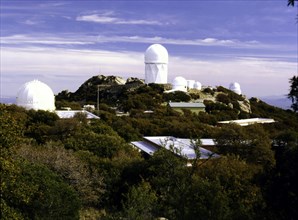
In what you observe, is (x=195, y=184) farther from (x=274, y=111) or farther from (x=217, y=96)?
(x=274, y=111)

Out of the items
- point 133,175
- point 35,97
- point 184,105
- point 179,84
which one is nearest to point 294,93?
point 133,175

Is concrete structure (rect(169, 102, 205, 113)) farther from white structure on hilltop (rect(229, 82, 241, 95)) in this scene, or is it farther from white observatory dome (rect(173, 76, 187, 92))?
white structure on hilltop (rect(229, 82, 241, 95))

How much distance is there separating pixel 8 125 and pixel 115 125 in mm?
20917

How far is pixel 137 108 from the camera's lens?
4369 cm

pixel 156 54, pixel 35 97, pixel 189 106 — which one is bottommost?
pixel 189 106

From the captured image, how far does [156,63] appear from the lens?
5753cm

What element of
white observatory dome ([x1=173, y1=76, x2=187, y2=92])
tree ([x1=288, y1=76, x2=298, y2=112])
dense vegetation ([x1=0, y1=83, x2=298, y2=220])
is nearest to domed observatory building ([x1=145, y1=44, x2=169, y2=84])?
white observatory dome ([x1=173, y1=76, x2=187, y2=92])

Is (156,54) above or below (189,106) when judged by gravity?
above

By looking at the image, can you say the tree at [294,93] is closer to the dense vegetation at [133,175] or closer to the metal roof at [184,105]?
the dense vegetation at [133,175]

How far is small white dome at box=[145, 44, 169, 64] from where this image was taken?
57.7 metres

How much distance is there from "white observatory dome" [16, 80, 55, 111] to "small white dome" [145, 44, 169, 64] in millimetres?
22940

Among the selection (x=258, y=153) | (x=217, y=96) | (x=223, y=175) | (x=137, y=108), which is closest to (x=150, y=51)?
(x=217, y=96)

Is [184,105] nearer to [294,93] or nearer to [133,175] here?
[133,175]

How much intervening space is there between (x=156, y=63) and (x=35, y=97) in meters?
24.4
